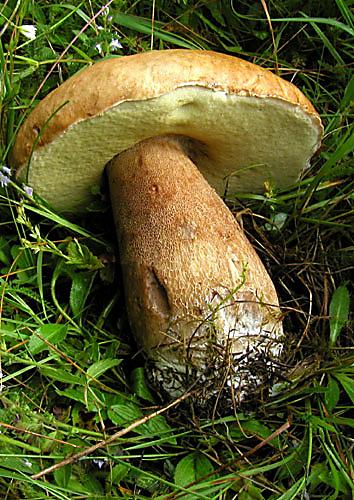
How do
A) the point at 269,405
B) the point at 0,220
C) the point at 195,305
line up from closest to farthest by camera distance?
the point at 195,305 < the point at 269,405 < the point at 0,220

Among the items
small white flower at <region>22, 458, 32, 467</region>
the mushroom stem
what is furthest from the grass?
the mushroom stem

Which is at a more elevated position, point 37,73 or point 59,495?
point 37,73

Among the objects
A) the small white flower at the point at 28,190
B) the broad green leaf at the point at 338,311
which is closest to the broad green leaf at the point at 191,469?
the broad green leaf at the point at 338,311

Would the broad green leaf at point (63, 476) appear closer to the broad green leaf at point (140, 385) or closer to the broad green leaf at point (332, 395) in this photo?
the broad green leaf at point (140, 385)

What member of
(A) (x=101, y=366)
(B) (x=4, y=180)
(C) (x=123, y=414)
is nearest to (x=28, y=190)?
(B) (x=4, y=180)

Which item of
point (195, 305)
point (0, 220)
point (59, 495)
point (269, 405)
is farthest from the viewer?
point (0, 220)

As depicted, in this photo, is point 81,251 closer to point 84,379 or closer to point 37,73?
point 84,379

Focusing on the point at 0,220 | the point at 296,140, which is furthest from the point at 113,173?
the point at 296,140
